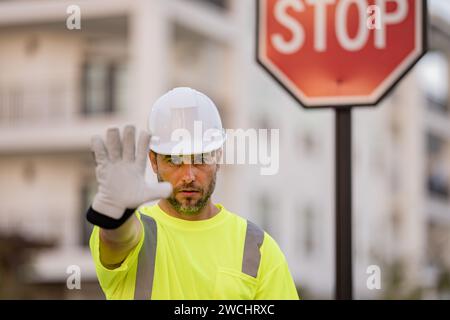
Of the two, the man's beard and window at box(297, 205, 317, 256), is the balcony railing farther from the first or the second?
the man's beard

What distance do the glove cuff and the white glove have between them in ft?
0.05

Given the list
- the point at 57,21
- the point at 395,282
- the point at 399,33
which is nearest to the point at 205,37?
the point at 57,21

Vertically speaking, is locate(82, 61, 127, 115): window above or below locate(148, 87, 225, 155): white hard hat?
above

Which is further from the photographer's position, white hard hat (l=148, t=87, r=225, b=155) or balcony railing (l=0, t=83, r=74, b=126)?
balcony railing (l=0, t=83, r=74, b=126)

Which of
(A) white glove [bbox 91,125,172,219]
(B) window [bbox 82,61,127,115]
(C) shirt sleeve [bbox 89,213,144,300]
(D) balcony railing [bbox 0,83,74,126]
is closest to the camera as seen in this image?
(A) white glove [bbox 91,125,172,219]

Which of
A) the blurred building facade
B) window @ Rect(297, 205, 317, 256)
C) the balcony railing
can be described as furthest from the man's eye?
window @ Rect(297, 205, 317, 256)

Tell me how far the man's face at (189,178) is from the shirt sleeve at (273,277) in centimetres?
30

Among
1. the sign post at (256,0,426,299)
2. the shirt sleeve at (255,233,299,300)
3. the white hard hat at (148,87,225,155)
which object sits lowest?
the shirt sleeve at (255,233,299,300)

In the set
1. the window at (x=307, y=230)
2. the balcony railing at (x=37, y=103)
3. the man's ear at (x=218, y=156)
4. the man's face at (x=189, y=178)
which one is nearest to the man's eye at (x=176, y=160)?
the man's face at (x=189, y=178)

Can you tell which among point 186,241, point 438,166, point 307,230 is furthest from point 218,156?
point 438,166

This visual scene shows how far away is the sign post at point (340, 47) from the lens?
5129mm

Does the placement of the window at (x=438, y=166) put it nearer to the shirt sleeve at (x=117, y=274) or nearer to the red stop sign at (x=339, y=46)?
the red stop sign at (x=339, y=46)

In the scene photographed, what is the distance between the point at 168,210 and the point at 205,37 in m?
29.1

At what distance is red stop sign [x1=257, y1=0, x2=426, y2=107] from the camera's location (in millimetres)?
5137
